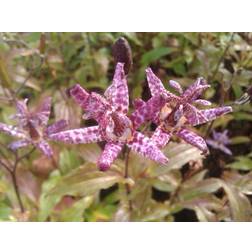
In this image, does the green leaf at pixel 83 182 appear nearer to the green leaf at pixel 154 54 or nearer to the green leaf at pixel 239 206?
the green leaf at pixel 239 206

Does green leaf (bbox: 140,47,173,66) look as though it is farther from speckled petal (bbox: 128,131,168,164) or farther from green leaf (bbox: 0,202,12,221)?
speckled petal (bbox: 128,131,168,164)

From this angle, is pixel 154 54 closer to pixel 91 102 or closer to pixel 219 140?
pixel 219 140

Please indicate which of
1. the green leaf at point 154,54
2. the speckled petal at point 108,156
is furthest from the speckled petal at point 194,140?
the green leaf at point 154,54

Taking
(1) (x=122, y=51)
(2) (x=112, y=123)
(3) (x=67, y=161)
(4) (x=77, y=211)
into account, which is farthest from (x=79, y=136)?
(3) (x=67, y=161)

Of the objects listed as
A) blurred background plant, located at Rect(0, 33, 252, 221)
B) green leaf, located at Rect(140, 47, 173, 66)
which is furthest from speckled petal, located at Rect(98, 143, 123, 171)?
green leaf, located at Rect(140, 47, 173, 66)

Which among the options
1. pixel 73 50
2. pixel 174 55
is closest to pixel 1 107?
pixel 73 50
